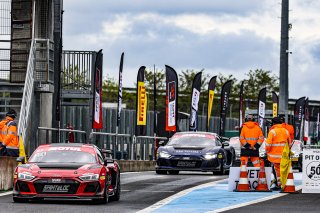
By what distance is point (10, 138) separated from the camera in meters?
29.6

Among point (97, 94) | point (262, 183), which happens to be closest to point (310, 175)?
point (262, 183)

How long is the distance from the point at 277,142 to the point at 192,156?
31.9ft

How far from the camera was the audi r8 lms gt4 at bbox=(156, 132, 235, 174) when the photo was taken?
37250 millimetres

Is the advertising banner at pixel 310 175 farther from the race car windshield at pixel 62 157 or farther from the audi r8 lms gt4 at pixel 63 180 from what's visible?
the race car windshield at pixel 62 157

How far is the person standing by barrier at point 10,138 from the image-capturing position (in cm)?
2955

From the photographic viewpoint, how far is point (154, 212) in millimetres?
20359

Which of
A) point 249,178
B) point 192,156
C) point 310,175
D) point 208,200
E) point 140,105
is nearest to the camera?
point 208,200

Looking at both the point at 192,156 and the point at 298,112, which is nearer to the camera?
the point at 192,156

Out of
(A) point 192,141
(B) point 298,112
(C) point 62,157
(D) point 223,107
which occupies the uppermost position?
(D) point 223,107

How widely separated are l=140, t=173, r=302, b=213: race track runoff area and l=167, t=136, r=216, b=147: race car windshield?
339 inches

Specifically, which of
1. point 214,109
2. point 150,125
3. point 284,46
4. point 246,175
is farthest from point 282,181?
point 214,109

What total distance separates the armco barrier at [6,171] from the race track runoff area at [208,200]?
4.06 metres

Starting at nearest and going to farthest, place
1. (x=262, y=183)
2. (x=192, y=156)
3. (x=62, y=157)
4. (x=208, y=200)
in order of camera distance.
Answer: (x=62, y=157)
(x=208, y=200)
(x=262, y=183)
(x=192, y=156)

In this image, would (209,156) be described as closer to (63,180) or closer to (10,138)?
(10,138)
